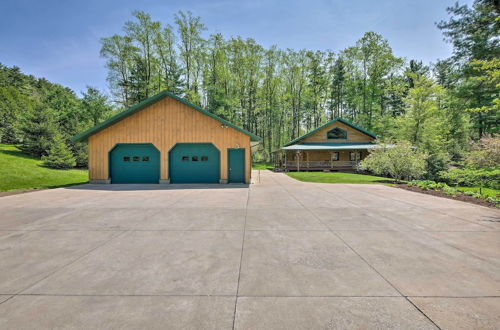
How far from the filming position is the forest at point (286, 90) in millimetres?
21562

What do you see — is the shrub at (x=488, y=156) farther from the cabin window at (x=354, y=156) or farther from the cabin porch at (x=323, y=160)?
the cabin window at (x=354, y=156)

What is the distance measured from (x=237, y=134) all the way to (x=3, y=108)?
47512 millimetres

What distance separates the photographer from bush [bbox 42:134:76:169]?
787 inches

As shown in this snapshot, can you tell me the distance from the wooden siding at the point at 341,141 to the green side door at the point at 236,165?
16.1 meters

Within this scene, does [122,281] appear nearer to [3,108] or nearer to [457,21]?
[457,21]

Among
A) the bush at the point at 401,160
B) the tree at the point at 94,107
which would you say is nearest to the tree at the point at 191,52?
the tree at the point at 94,107

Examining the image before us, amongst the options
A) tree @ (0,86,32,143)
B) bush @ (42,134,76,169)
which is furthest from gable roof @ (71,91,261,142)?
tree @ (0,86,32,143)

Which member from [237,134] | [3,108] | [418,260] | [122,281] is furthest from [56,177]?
[3,108]

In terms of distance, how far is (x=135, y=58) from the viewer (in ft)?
91.7

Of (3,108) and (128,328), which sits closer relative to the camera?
(128,328)

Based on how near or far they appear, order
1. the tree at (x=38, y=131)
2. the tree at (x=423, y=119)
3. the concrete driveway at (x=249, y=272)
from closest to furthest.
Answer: the concrete driveway at (x=249, y=272) < the tree at (x=38, y=131) < the tree at (x=423, y=119)

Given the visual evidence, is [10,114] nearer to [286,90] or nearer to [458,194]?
[286,90]

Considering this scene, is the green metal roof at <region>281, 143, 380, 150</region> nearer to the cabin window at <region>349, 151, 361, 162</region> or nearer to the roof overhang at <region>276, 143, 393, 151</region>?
the roof overhang at <region>276, 143, 393, 151</region>

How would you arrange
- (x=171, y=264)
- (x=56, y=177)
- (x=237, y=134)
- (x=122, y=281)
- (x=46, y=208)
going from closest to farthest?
1. (x=122, y=281)
2. (x=171, y=264)
3. (x=46, y=208)
4. (x=237, y=134)
5. (x=56, y=177)
